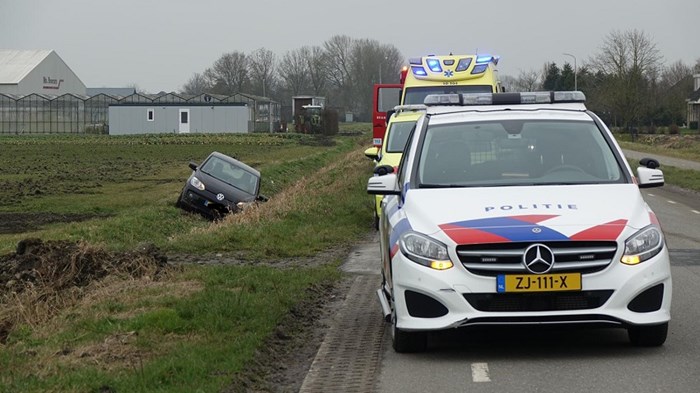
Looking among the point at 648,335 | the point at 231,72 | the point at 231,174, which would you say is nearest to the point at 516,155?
the point at 648,335

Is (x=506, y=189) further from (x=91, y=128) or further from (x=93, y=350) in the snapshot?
(x=91, y=128)

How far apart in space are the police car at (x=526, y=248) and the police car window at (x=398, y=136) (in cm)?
1041

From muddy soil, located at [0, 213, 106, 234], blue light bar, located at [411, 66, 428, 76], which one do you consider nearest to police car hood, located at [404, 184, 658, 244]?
muddy soil, located at [0, 213, 106, 234]

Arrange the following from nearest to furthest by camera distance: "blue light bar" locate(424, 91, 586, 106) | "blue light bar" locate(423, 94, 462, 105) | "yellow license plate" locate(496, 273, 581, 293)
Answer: "yellow license plate" locate(496, 273, 581, 293)
"blue light bar" locate(424, 91, 586, 106)
"blue light bar" locate(423, 94, 462, 105)

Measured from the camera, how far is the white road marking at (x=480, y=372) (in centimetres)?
686

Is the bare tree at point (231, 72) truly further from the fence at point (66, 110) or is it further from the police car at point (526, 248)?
the police car at point (526, 248)

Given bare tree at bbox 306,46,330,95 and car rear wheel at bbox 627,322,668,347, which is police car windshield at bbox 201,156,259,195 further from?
bare tree at bbox 306,46,330,95

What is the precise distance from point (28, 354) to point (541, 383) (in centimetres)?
351

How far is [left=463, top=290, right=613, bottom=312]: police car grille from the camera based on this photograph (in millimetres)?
7105

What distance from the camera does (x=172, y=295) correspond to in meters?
9.86

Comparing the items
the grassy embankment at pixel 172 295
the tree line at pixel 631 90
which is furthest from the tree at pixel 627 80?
the grassy embankment at pixel 172 295

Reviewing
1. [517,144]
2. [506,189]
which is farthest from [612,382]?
[517,144]

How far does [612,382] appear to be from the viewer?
21.7 feet

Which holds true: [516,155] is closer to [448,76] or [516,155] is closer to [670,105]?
[448,76]
